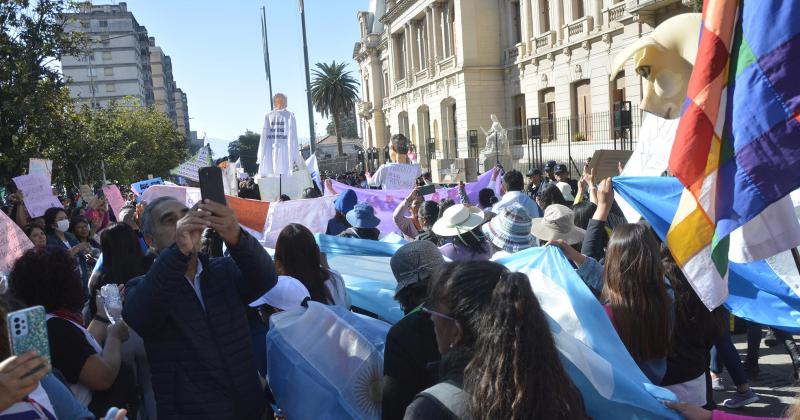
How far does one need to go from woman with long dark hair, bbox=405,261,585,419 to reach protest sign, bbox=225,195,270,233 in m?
5.53

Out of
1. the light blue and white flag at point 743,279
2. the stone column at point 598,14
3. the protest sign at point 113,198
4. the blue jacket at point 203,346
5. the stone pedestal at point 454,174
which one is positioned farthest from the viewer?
the stone column at point 598,14

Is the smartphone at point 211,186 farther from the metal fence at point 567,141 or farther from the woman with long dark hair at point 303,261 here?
the metal fence at point 567,141

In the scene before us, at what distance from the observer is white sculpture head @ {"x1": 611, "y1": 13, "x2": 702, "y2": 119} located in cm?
308

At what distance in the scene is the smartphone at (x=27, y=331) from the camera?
182 cm

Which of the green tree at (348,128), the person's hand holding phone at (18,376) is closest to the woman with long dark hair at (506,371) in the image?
the person's hand holding phone at (18,376)

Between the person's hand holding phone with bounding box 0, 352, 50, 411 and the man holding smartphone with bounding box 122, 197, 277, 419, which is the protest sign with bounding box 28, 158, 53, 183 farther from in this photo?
the person's hand holding phone with bounding box 0, 352, 50, 411

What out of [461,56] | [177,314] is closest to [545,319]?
[177,314]

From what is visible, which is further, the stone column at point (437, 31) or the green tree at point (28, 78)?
the stone column at point (437, 31)

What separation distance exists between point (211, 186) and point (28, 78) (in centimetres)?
1127

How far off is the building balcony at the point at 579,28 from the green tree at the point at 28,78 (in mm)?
21933

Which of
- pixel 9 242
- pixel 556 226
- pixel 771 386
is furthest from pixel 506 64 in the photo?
pixel 556 226

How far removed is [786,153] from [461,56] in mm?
38612

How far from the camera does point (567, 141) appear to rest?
96.8ft

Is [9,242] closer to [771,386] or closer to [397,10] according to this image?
[771,386]
